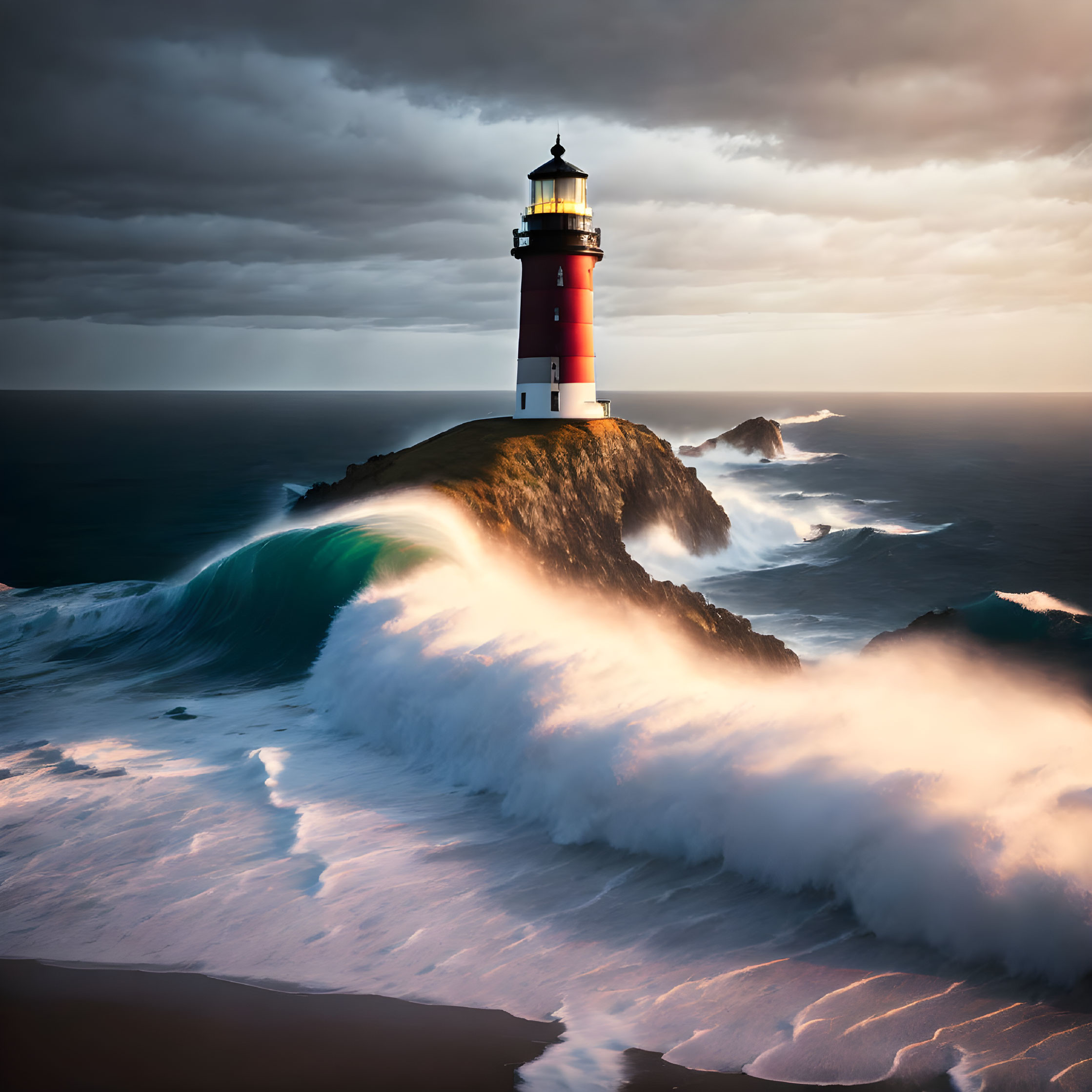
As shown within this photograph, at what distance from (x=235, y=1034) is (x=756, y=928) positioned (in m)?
3.16

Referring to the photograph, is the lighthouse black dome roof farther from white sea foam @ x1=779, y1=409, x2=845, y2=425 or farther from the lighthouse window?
white sea foam @ x1=779, y1=409, x2=845, y2=425

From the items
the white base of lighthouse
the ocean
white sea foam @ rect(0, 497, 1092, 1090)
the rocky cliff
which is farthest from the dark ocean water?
white sea foam @ rect(0, 497, 1092, 1090)

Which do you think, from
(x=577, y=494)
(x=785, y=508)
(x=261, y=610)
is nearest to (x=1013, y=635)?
(x=577, y=494)

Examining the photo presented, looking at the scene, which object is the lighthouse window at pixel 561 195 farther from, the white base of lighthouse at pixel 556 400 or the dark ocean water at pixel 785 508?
the dark ocean water at pixel 785 508

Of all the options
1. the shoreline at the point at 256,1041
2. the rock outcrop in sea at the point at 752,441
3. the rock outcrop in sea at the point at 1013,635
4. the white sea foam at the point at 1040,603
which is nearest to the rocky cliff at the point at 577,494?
the rock outcrop in sea at the point at 1013,635

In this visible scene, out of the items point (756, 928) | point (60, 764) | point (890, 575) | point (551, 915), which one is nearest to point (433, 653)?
point (60, 764)

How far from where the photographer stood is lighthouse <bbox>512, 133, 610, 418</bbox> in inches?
1069

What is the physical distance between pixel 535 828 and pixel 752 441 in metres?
59.6

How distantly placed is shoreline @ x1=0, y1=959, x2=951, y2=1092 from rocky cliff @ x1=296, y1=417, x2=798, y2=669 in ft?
46.4

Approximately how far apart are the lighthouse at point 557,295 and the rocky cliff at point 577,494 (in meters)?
1.06

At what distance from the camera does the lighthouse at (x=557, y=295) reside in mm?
27156

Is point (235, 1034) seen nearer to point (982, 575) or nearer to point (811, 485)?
point (982, 575)

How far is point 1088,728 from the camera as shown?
37.8 ft

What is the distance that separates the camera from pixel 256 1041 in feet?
16.0
